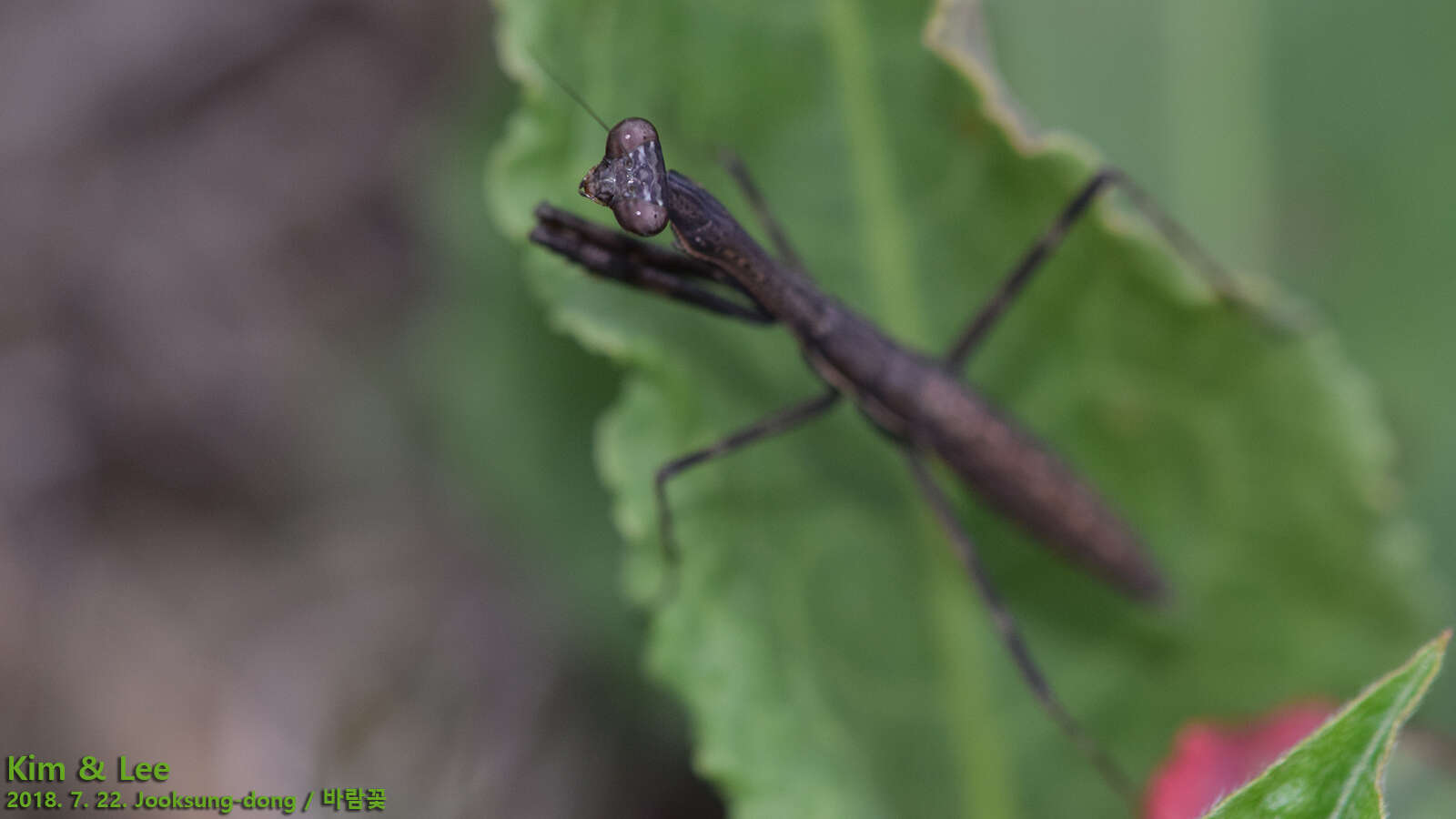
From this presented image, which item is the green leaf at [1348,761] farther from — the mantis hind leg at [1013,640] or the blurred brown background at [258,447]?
the blurred brown background at [258,447]

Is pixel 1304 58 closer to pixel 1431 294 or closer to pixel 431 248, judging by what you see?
pixel 1431 294

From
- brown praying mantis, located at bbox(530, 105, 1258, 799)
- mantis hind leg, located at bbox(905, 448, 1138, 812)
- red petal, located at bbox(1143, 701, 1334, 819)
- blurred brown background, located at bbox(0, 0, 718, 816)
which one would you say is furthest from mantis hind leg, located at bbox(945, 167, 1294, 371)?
blurred brown background, located at bbox(0, 0, 718, 816)

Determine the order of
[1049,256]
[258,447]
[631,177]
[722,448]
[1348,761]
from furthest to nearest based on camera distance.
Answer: [258,447]
[1049,256]
[722,448]
[631,177]
[1348,761]

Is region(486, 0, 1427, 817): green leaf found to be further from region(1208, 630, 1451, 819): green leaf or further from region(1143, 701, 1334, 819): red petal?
region(1208, 630, 1451, 819): green leaf

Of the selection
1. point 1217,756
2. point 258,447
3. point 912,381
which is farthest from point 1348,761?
point 258,447

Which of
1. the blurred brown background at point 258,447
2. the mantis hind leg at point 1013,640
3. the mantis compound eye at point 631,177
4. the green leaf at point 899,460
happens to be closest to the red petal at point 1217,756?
the mantis hind leg at point 1013,640

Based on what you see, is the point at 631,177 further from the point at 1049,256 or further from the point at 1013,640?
the point at 1013,640
